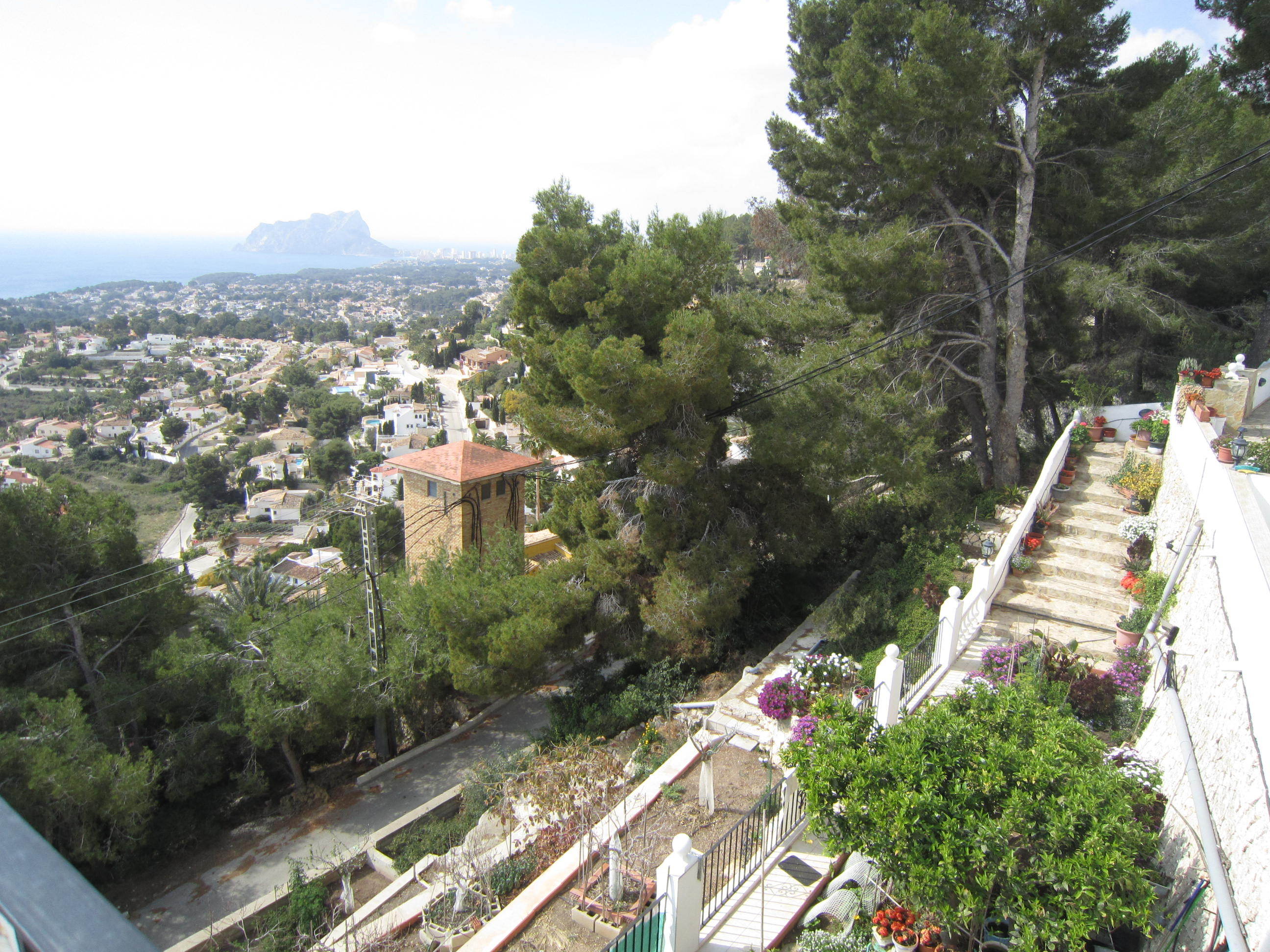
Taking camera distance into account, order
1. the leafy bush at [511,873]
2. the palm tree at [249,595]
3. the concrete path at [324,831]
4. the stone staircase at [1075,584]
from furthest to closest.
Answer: the palm tree at [249,595], the concrete path at [324,831], the stone staircase at [1075,584], the leafy bush at [511,873]

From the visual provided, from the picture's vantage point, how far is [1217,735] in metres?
4.87

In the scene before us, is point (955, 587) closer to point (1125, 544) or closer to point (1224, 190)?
point (1125, 544)

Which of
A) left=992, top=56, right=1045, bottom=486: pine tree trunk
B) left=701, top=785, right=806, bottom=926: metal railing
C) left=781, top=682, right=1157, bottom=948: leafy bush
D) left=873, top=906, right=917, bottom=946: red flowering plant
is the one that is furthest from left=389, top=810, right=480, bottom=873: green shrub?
left=992, top=56, right=1045, bottom=486: pine tree trunk

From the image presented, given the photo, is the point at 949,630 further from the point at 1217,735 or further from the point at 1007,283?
the point at 1007,283

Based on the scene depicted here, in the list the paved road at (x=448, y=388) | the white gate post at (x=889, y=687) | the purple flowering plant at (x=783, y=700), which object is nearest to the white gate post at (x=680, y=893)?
the white gate post at (x=889, y=687)

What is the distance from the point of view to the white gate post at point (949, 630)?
8.13 metres

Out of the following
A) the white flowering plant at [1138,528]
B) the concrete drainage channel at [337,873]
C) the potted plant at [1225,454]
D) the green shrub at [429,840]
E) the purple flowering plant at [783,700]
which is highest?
the potted plant at [1225,454]

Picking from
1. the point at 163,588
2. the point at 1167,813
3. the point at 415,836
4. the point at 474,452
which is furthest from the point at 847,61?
the point at 163,588

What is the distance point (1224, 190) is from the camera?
1302 cm

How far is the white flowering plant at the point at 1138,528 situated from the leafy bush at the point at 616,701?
6122 mm

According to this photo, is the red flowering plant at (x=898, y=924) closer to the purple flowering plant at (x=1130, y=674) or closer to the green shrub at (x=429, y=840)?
the purple flowering plant at (x=1130, y=674)

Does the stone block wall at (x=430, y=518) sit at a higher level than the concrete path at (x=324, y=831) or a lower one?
higher

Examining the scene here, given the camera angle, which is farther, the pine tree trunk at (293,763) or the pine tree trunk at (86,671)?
the pine tree trunk at (293,763)

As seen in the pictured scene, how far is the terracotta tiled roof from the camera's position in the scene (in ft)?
45.3
